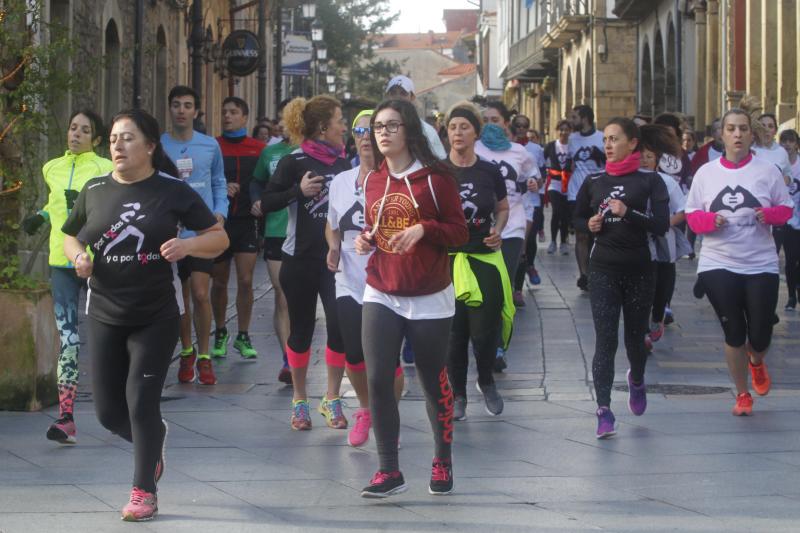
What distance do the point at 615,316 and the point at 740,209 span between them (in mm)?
1043

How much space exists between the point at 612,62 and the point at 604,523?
3971cm

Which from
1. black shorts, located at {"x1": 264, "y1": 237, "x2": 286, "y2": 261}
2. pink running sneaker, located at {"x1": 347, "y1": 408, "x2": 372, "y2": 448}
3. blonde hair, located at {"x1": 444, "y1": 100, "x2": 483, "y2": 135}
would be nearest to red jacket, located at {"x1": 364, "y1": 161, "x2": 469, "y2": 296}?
A: pink running sneaker, located at {"x1": 347, "y1": 408, "x2": 372, "y2": 448}

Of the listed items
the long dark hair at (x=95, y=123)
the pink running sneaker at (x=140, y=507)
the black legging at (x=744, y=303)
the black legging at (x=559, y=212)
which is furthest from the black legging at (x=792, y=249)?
the pink running sneaker at (x=140, y=507)

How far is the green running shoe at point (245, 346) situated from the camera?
37.7ft

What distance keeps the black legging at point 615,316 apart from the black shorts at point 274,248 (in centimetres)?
246

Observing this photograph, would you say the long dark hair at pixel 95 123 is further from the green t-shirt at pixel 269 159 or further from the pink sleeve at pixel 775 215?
the pink sleeve at pixel 775 215

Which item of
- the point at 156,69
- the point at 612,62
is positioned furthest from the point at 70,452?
the point at 612,62

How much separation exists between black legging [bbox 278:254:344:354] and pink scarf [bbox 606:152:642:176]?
165 cm

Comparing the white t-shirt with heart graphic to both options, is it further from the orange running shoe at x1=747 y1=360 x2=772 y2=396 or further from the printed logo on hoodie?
the printed logo on hoodie

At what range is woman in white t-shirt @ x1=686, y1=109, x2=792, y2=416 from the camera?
28.6 ft

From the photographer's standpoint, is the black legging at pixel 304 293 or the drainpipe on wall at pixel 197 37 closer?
the black legging at pixel 304 293

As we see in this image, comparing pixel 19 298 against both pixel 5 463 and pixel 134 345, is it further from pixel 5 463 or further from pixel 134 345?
→ pixel 134 345

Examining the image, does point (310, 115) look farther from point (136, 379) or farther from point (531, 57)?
point (531, 57)

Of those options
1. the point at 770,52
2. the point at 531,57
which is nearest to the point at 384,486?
the point at 770,52
